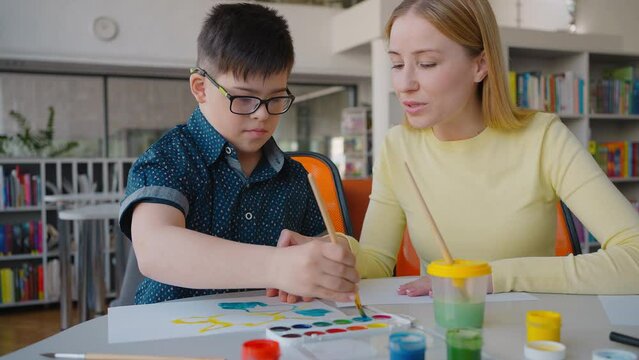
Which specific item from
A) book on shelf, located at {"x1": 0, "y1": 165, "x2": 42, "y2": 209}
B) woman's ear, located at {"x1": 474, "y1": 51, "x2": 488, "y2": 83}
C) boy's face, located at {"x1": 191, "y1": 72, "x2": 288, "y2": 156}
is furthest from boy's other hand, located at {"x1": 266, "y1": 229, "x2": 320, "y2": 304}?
book on shelf, located at {"x1": 0, "y1": 165, "x2": 42, "y2": 209}

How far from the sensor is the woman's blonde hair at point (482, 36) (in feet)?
4.39

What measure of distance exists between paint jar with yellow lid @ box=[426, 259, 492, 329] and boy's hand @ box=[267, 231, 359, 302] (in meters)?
0.12

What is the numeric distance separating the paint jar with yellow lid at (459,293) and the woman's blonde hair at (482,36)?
0.66 meters

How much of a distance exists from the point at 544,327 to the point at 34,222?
16.2 feet

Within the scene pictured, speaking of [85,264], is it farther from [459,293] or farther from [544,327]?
[544,327]

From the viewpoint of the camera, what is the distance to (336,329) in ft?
2.85

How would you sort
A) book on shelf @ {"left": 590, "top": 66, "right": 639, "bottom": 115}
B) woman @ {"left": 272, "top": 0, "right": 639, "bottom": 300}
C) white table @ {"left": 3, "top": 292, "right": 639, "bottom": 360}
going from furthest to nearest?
book on shelf @ {"left": 590, "top": 66, "right": 639, "bottom": 115} → woman @ {"left": 272, "top": 0, "right": 639, "bottom": 300} → white table @ {"left": 3, "top": 292, "right": 639, "bottom": 360}

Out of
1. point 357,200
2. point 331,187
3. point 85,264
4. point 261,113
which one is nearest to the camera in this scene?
point 261,113

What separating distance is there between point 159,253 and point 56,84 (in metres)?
4.98

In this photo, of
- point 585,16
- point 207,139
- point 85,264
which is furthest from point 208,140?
point 585,16

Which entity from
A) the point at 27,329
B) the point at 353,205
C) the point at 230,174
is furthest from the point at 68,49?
the point at 230,174

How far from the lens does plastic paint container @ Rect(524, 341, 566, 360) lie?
0.74 meters

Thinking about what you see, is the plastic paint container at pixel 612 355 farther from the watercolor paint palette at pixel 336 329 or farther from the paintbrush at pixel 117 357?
the paintbrush at pixel 117 357

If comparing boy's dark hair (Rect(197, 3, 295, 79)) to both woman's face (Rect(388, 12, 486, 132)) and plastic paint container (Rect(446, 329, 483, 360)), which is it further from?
plastic paint container (Rect(446, 329, 483, 360))
